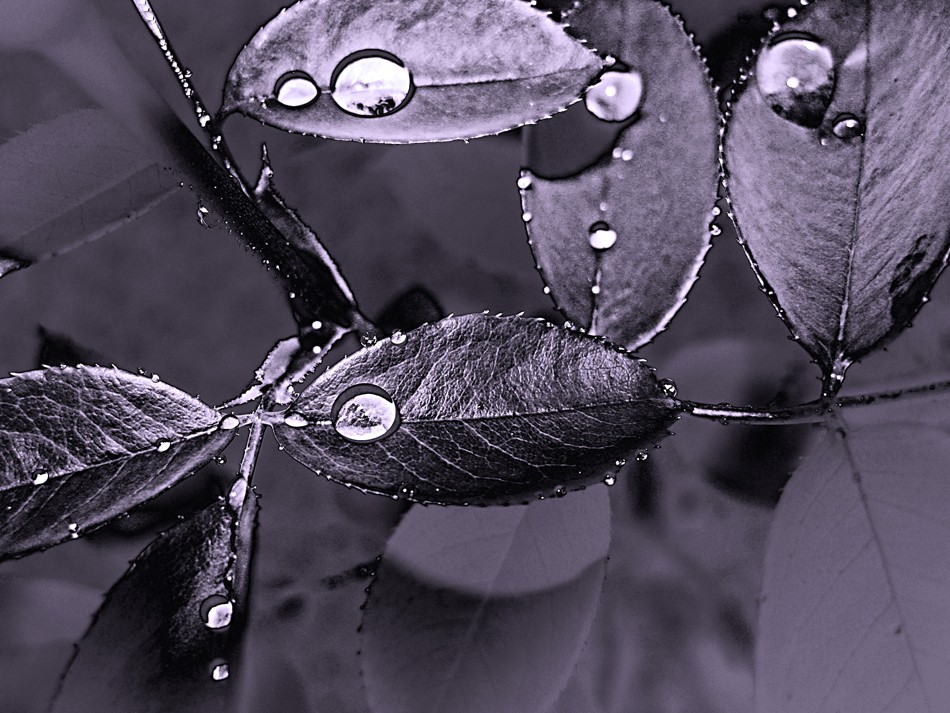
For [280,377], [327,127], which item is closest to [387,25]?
[327,127]

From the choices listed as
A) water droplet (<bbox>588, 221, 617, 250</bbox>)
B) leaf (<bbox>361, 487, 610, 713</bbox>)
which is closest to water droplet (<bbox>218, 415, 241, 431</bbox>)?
leaf (<bbox>361, 487, 610, 713</bbox>)

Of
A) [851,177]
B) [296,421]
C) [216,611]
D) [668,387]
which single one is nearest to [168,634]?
[216,611]

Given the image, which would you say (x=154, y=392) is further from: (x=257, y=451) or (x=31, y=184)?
(x=31, y=184)

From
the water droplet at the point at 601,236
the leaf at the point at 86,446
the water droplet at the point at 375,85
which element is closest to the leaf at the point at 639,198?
the water droplet at the point at 601,236

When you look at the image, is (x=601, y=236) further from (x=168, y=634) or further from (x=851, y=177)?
(x=168, y=634)

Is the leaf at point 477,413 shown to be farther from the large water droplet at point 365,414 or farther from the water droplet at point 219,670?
the water droplet at point 219,670

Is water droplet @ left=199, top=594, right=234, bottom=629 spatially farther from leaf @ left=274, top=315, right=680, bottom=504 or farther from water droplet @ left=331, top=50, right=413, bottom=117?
water droplet @ left=331, top=50, right=413, bottom=117
